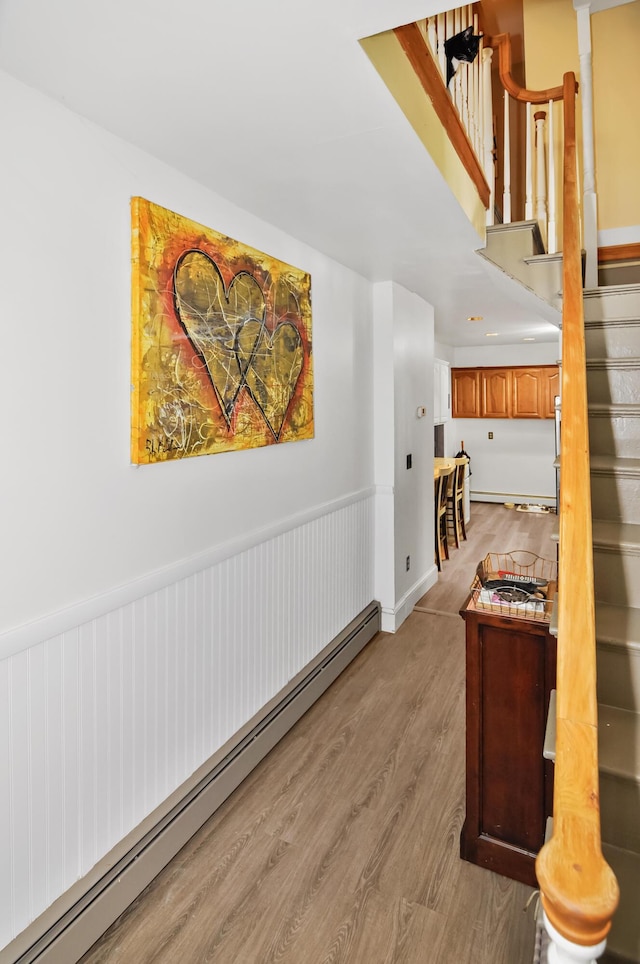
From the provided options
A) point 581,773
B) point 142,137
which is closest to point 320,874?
point 581,773

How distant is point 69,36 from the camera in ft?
4.04

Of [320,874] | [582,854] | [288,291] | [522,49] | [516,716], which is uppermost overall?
[522,49]

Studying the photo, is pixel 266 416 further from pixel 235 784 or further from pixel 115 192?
pixel 235 784

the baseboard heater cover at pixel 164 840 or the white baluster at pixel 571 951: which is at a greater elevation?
the white baluster at pixel 571 951

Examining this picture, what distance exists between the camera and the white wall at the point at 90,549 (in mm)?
1433

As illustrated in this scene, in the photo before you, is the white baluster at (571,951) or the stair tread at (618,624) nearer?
the white baluster at (571,951)

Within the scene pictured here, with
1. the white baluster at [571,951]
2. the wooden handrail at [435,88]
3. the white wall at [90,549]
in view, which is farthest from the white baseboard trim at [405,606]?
the white baluster at [571,951]

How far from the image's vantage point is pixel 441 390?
7043 millimetres

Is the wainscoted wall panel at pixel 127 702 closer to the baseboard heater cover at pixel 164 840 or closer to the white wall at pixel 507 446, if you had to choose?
the baseboard heater cover at pixel 164 840

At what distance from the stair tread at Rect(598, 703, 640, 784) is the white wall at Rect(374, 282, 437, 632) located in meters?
2.33

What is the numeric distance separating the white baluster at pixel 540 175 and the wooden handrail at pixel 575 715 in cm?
201

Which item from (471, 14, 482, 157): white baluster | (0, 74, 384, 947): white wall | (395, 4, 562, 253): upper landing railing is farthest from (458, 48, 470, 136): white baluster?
(0, 74, 384, 947): white wall

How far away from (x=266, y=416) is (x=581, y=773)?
6.36 ft

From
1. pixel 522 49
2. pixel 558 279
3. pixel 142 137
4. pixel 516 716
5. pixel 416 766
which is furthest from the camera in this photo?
pixel 522 49
